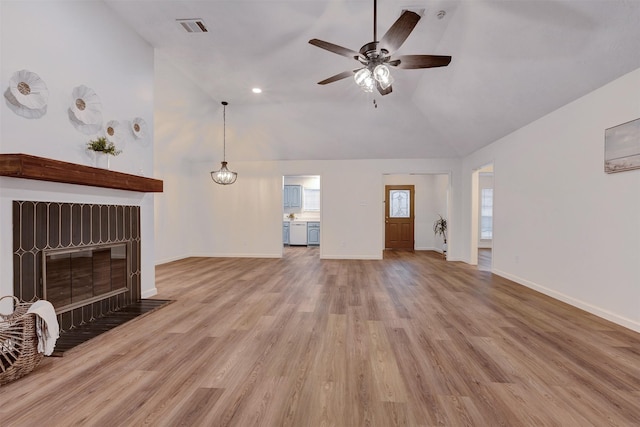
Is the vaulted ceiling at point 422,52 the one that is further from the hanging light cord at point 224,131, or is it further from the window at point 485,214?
the window at point 485,214

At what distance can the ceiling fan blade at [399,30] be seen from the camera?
7.08 ft

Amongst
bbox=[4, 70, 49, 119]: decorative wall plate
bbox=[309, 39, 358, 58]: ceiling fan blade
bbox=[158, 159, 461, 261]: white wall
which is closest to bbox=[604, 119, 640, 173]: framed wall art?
bbox=[309, 39, 358, 58]: ceiling fan blade

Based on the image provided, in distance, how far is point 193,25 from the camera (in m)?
3.42

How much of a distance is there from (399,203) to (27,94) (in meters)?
9.15

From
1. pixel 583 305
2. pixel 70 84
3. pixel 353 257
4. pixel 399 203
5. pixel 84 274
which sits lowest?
pixel 353 257

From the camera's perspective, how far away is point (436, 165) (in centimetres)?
741

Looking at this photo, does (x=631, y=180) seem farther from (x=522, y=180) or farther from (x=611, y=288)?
(x=522, y=180)

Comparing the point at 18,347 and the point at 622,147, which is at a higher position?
the point at 622,147

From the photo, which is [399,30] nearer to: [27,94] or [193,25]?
[193,25]

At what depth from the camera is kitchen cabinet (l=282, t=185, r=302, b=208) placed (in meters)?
11.2

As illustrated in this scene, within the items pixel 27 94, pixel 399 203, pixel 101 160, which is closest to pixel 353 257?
pixel 399 203

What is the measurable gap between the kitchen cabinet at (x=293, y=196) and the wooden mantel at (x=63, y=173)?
7.57m

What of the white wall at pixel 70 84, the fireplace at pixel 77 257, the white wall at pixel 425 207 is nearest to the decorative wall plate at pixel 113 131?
the white wall at pixel 70 84

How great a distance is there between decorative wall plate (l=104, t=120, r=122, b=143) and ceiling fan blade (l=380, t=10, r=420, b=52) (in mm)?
3069
